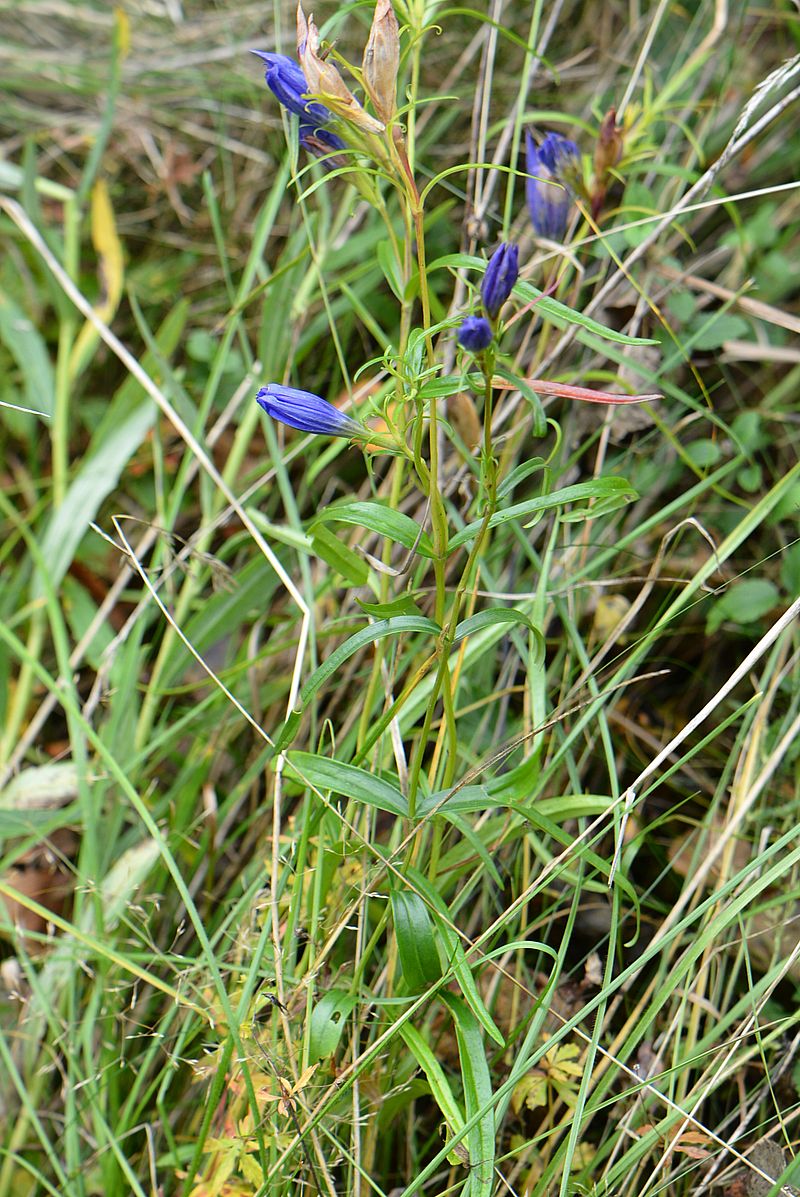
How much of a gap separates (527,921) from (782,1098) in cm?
27

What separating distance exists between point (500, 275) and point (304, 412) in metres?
0.18

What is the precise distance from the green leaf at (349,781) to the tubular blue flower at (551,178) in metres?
0.65

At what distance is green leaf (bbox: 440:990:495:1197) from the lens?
70 cm

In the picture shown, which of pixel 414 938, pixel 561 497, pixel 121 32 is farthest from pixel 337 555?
pixel 121 32

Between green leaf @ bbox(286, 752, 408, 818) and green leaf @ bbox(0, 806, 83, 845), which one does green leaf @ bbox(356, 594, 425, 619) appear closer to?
green leaf @ bbox(286, 752, 408, 818)

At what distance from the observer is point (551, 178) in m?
1.04

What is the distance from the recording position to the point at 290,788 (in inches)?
35.5

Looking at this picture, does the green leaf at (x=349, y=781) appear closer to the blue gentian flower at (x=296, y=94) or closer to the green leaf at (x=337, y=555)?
the green leaf at (x=337, y=555)

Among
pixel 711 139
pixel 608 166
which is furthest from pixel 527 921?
pixel 711 139

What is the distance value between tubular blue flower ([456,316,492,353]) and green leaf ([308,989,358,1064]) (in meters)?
0.51

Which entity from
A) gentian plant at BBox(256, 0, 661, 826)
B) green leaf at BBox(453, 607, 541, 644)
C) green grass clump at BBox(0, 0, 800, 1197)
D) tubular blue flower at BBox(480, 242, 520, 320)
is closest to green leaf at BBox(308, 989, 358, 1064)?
green grass clump at BBox(0, 0, 800, 1197)

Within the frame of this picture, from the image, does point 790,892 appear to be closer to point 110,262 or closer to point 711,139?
point 711,139

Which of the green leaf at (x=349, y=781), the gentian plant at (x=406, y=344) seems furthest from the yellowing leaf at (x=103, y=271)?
the green leaf at (x=349, y=781)

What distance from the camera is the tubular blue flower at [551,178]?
1.04 m
